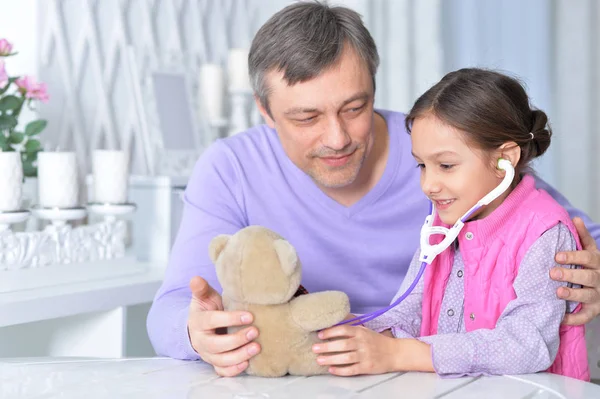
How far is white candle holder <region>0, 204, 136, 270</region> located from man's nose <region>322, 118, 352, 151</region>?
2.43 feet

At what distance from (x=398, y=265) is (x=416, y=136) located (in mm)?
341

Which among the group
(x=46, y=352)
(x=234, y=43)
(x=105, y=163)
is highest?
(x=234, y=43)

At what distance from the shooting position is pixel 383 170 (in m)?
→ 1.61

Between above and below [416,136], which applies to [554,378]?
below

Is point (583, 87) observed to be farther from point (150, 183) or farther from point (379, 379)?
point (379, 379)

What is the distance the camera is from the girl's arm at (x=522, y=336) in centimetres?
114

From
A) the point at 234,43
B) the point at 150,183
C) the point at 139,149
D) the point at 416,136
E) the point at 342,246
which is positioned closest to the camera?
the point at 416,136

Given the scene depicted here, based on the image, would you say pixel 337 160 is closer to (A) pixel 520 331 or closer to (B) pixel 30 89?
(A) pixel 520 331

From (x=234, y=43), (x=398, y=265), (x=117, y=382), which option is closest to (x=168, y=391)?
(x=117, y=382)

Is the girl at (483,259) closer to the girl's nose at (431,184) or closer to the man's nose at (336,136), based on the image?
the girl's nose at (431,184)

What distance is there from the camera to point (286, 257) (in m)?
1.06

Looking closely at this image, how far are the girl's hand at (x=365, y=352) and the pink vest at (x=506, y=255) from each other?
0.56 feet

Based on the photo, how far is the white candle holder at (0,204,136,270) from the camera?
5.78 ft

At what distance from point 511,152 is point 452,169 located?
106mm
